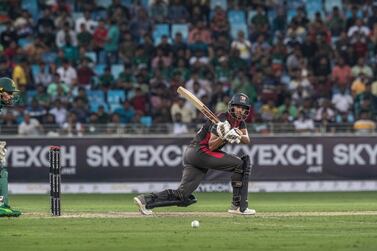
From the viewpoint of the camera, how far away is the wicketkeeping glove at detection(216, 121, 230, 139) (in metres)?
15.7

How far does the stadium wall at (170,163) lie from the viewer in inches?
981

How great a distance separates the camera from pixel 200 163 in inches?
640

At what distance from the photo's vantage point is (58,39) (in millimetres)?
29594

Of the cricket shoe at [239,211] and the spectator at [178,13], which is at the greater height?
the spectator at [178,13]

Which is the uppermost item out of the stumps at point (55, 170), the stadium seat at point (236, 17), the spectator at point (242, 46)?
the stadium seat at point (236, 17)

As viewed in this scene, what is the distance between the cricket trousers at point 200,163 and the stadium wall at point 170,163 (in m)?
8.58

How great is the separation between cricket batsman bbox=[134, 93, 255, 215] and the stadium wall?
27.9ft

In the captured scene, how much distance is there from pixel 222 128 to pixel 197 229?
82.6 inches

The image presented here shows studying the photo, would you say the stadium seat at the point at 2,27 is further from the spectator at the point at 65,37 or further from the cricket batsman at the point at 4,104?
the cricket batsman at the point at 4,104

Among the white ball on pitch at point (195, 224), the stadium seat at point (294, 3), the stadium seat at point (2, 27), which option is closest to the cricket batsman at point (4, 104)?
the white ball on pitch at point (195, 224)

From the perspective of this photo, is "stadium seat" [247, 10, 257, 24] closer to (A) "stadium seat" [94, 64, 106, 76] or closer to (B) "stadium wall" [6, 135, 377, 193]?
(A) "stadium seat" [94, 64, 106, 76]

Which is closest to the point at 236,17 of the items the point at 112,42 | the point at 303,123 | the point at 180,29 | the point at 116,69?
the point at 180,29

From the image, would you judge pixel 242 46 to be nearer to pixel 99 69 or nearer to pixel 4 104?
pixel 99 69

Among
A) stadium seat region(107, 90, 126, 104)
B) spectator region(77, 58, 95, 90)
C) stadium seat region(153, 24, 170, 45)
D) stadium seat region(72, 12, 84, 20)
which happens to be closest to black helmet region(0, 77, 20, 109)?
stadium seat region(107, 90, 126, 104)
